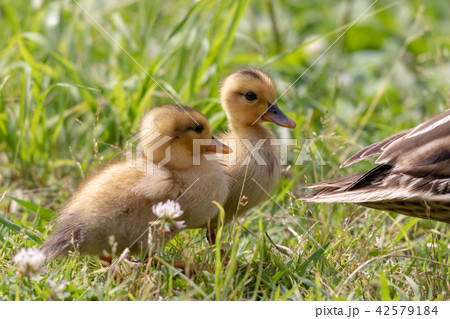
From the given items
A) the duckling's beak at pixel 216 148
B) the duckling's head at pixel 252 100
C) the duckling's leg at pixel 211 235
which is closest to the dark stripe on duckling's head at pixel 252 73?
the duckling's head at pixel 252 100

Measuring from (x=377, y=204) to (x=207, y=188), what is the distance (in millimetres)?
730

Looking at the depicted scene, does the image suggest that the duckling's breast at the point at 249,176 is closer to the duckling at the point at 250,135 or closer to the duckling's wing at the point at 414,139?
the duckling at the point at 250,135

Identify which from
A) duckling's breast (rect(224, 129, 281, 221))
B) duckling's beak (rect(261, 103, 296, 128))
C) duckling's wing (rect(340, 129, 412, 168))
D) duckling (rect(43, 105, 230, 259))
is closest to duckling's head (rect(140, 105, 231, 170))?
duckling (rect(43, 105, 230, 259))

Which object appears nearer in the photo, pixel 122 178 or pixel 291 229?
pixel 122 178

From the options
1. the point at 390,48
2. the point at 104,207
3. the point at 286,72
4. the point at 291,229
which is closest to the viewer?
the point at 104,207

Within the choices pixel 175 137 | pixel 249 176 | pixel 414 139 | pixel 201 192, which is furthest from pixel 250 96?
pixel 414 139

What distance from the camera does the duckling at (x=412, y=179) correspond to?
8.96ft

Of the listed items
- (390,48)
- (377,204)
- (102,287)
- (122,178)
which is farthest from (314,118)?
(102,287)

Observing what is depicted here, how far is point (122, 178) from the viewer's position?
2.81 metres

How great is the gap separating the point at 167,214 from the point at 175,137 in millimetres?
476

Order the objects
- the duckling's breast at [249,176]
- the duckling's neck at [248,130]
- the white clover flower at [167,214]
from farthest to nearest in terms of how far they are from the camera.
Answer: the duckling's neck at [248,130]
the duckling's breast at [249,176]
the white clover flower at [167,214]
